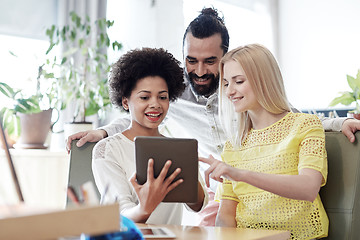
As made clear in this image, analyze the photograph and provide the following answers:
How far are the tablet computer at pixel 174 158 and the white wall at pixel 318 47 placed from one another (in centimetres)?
395

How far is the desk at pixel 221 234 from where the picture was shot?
1.01 metres

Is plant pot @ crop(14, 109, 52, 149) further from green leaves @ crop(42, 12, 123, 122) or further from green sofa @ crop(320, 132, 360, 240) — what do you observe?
green sofa @ crop(320, 132, 360, 240)

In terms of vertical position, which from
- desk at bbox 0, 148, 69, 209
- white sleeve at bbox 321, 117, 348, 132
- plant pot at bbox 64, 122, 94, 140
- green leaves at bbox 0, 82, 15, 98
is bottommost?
desk at bbox 0, 148, 69, 209

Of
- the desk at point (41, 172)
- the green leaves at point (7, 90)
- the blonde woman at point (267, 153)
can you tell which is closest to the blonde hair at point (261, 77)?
the blonde woman at point (267, 153)

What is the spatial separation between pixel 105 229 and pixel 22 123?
7.86 ft

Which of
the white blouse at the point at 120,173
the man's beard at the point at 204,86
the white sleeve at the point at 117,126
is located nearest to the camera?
the white blouse at the point at 120,173

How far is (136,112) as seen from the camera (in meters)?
1.60

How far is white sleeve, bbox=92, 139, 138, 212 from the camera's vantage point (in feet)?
4.79

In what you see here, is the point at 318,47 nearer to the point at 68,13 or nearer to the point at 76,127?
the point at 68,13

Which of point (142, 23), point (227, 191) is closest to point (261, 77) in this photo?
point (227, 191)

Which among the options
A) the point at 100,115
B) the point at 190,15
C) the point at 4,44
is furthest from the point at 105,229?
the point at 190,15

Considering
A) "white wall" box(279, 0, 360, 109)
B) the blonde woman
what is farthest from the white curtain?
"white wall" box(279, 0, 360, 109)

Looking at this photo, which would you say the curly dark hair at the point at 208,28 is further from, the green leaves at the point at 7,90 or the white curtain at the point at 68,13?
the white curtain at the point at 68,13

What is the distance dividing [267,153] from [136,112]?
453 mm
